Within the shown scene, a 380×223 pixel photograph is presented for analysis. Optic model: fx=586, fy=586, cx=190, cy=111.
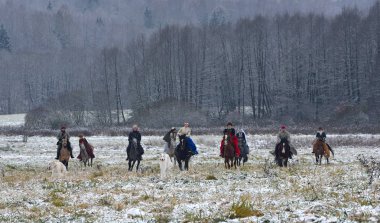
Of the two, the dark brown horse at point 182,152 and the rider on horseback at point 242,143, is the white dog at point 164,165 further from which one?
the rider on horseback at point 242,143

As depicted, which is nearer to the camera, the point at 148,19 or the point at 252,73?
the point at 252,73

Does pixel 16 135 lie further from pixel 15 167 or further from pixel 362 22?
pixel 362 22

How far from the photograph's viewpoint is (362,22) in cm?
7950

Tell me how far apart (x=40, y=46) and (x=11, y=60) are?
2244cm

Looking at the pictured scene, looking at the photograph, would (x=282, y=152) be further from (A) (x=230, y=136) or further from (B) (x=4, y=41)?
(B) (x=4, y=41)

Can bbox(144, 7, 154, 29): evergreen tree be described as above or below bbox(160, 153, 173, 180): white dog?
above

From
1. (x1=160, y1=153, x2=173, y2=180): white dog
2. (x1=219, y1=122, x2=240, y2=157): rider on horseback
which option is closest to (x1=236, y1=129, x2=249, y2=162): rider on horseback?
(x1=219, y1=122, x2=240, y2=157): rider on horseback

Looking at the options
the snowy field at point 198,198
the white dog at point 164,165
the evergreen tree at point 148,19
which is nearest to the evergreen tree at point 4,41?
the evergreen tree at point 148,19

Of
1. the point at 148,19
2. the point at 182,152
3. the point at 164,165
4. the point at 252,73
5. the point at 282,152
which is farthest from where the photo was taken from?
the point at 148,19

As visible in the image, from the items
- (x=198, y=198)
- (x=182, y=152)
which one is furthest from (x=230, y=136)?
(x=198, y=198)

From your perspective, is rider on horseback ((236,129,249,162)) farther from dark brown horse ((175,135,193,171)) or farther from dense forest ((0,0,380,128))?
dense forest ((0,0,380,128))

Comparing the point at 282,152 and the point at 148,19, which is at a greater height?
the point at 148,19

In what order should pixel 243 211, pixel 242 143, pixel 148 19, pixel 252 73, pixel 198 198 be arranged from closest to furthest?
pixel 243 211, pixel 198 198, pixel 242 143, pixel 252 73, pixel 148 19

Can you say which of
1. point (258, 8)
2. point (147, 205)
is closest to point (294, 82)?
point (147, 205)
